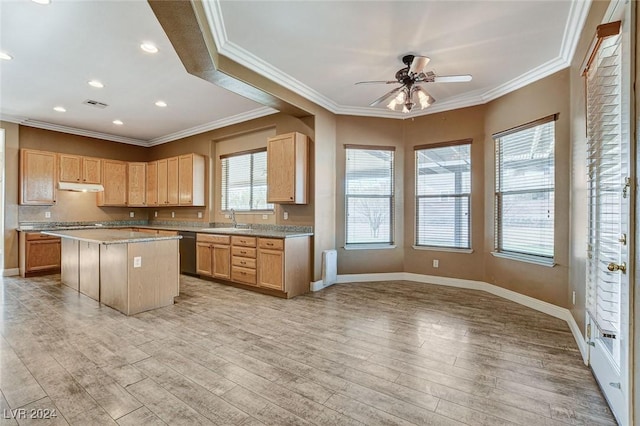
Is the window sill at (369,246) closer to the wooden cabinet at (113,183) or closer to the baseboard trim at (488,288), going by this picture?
the baseboard trim at (488,288)

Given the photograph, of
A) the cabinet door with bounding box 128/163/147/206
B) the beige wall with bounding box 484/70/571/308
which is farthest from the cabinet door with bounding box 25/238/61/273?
the beige wall with bounding box 484/70/571/308

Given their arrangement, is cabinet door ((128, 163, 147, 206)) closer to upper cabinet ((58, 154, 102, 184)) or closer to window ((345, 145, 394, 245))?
upper cabinet ((58, 154, 102, 184))

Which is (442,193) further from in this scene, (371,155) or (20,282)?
(20,282)

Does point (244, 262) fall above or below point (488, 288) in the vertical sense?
above

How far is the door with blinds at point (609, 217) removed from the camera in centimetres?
169

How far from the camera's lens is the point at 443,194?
4984 mm

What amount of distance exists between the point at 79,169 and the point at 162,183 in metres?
1.61

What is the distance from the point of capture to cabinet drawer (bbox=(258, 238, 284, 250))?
14.0 feet

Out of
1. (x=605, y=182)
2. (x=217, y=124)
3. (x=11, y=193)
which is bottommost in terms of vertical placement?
(x=605, y=182)

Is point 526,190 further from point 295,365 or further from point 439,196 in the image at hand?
point 295,365

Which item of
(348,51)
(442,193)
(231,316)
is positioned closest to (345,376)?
(231,316)

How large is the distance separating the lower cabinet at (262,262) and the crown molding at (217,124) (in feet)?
7.19

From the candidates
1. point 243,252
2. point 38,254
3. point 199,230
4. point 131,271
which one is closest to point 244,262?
point 243,252

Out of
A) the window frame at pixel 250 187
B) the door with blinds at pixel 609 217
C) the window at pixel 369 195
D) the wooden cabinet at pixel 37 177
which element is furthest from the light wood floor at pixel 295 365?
the wooden cabinet at pixel 37 177
